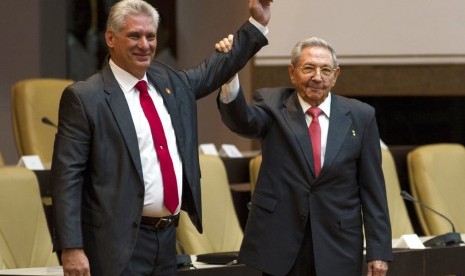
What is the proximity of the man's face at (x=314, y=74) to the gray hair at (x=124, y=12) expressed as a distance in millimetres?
720

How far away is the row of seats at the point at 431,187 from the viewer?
575cm

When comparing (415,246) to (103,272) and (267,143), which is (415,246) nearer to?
(267,143)

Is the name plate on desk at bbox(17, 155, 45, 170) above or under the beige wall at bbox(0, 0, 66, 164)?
under

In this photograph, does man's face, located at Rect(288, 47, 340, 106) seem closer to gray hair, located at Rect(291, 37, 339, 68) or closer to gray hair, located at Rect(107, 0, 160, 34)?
gray hair, located at Rect(291, 37, 339, 68)

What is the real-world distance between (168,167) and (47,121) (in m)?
2.97

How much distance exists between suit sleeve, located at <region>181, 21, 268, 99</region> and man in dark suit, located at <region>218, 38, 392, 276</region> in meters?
0.16

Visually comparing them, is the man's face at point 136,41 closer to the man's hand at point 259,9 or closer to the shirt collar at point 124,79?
the shirt collar at point 124,79

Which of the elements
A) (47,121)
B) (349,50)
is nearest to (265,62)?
(349,50)

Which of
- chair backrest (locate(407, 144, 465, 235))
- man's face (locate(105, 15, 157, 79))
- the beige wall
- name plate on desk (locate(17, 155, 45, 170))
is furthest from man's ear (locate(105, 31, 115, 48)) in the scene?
the beige wall

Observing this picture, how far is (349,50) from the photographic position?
702 centimetres

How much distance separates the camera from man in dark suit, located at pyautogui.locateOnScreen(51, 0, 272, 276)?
9.94 feet

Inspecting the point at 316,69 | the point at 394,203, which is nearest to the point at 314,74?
the point at 316,69

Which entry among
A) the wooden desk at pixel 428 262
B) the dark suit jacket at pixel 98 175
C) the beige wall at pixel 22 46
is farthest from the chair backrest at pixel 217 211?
the beige wall at pixel 22 46

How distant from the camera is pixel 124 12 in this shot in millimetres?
3139
